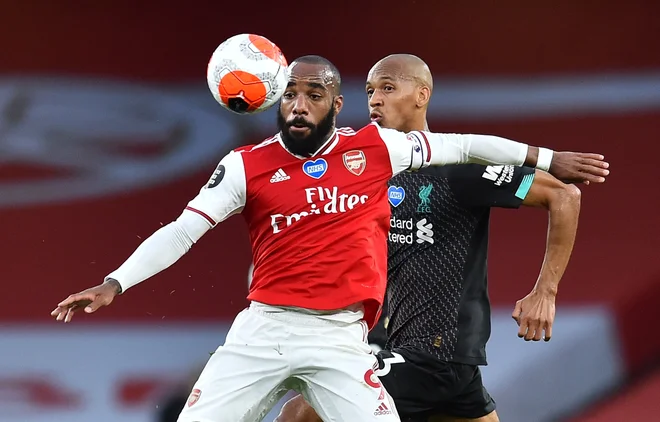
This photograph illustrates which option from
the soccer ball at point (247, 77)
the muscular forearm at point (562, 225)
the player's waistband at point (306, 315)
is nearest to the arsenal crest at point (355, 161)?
the soccer ball at point (247, 77)

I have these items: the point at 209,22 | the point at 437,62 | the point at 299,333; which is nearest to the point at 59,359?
the point at 209,22

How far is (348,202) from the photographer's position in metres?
4.34

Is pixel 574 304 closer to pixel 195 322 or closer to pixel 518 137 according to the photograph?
pixel 518 137

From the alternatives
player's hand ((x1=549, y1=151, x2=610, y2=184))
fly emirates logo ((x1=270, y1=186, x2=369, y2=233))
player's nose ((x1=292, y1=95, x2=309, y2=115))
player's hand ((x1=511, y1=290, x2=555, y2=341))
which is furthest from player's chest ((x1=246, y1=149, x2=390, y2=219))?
player's hand ((x1=511, y1=290, x2=555, y2=341))

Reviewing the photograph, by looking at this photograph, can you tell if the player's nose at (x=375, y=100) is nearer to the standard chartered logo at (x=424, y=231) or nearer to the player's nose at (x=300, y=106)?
the standard chartered logo at (x=424, y=231)

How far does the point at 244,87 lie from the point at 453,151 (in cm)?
86

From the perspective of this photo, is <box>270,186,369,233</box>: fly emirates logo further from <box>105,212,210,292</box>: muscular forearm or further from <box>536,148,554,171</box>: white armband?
<box>536,148,554,171</box>: white armband

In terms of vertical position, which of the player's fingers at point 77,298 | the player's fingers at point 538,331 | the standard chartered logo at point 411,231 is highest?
the standard chartered logo at point 411,231

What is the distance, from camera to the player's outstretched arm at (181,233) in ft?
13.4

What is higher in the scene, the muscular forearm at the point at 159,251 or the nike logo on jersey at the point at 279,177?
the nike logo on jersey at the point at 279,177

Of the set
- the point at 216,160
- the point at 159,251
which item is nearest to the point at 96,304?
the point at 159,251

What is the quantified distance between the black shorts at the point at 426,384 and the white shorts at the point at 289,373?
508 millimetres

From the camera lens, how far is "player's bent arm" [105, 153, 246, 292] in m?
4.13

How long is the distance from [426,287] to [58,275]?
3.41 metres
